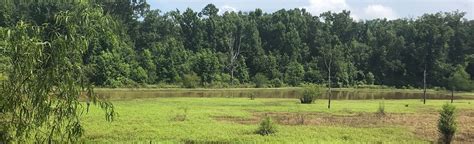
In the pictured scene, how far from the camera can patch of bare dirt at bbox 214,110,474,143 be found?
25.8 meters

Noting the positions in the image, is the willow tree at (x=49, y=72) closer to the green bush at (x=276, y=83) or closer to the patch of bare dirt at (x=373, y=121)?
the patch of bare dirt at (x=373, y=121)

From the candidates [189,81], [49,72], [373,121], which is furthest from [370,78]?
[49,72]

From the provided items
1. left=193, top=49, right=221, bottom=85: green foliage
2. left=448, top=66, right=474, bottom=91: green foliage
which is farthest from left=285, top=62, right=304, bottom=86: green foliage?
left=448, top=66, right=474, bottom=91: green foliage

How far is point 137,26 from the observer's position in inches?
4432

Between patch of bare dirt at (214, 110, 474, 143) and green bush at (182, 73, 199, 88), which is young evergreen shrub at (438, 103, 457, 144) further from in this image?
green bush at (182, 73, 199, 88)

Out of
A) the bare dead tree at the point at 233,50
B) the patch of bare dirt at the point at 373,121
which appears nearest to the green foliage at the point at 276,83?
the bare dead tree at the point at 233,50

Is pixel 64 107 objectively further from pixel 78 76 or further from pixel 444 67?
pixel 444 67

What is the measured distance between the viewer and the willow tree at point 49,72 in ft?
24.3

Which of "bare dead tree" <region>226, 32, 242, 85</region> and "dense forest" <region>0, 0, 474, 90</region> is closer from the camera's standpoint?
"dense forest" <region>0, 0, 474, 90</region>

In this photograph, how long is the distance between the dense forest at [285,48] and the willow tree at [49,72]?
89.8 m

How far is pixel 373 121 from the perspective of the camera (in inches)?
1201

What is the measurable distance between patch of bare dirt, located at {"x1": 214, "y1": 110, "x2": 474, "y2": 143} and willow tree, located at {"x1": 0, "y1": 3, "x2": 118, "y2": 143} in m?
19.5

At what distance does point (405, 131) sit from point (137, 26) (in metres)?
92.1

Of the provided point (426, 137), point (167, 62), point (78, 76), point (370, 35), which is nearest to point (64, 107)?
point (78, 76)
